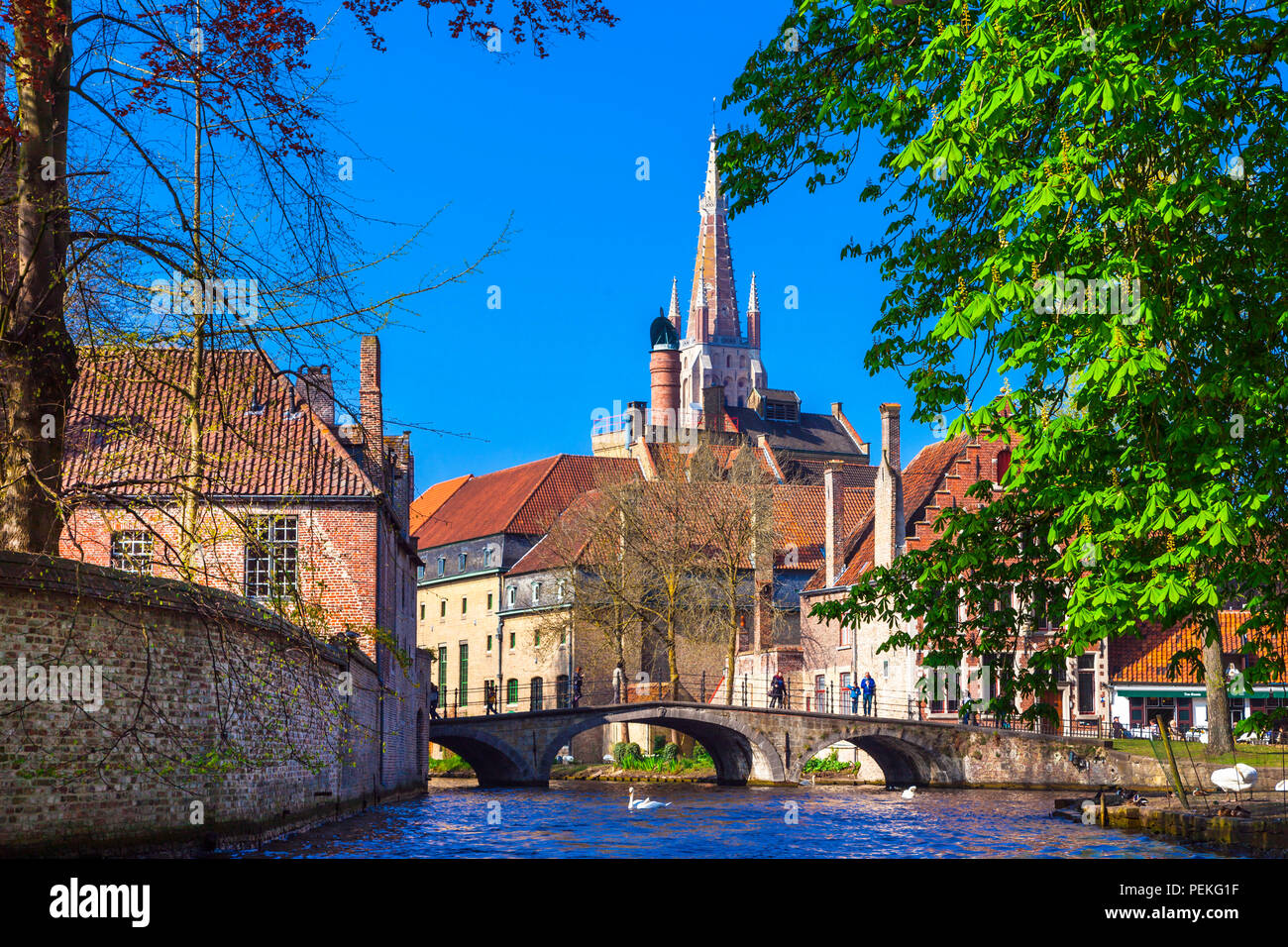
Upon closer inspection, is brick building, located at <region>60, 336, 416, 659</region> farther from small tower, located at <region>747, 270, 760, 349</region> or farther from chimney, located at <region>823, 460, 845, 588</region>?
small tower, located at <region>747, 270, 760, 349</region>

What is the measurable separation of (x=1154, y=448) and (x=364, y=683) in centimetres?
2002

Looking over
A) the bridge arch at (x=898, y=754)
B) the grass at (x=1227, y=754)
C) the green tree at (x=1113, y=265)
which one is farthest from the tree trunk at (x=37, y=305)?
the bridge arch at (x=898, y=754)

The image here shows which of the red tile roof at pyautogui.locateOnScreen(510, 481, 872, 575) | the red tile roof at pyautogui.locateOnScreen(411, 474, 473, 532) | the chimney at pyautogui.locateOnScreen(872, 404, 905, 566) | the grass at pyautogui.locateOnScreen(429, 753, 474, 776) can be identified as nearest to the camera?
the chimney at pyautogui.locateOnScreen(872, 404, 905, 566)

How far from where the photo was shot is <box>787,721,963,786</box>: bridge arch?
40500mm

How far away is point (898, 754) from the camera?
140 ft

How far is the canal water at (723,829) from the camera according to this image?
2155 centimetres

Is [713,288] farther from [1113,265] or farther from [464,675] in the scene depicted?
[1113,265]

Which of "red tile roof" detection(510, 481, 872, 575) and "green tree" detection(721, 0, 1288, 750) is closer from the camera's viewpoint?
"green tree" detection(721, 0, 1288, 750)

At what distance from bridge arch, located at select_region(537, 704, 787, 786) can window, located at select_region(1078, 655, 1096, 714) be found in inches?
340

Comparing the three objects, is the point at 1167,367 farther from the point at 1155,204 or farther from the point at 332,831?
the point at 332,831

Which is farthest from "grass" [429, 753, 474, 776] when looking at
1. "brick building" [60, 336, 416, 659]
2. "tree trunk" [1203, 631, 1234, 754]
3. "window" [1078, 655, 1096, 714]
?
"tree trunk" [1203, 631, 1234, 754]

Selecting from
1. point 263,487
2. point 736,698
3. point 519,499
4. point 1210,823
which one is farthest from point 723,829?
point 519,499
